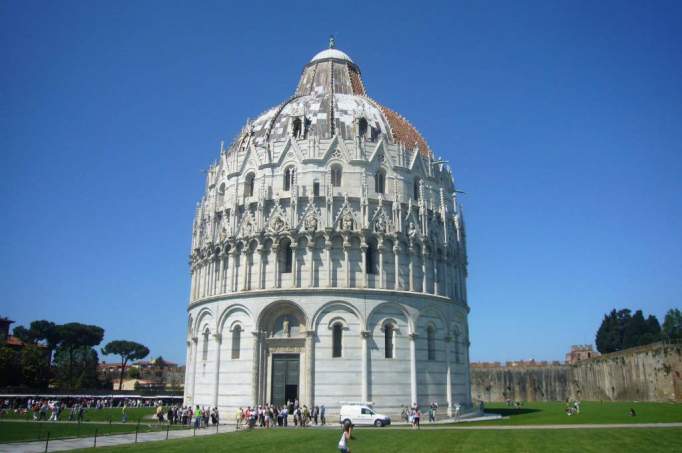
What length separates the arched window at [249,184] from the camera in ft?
164

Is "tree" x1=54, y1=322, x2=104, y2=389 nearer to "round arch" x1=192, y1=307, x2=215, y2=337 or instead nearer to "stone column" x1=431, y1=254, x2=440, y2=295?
"round arch" x1=192, y1=307, x2=215, y2=337

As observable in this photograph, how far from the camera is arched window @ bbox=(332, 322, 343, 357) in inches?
1692

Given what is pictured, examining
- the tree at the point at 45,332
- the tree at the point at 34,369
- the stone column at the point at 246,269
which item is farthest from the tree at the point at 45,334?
the stone column at the point at 246,269

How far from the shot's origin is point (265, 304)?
44250 mm

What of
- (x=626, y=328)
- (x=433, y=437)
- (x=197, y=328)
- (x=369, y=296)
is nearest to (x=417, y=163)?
(x=369, y=296)

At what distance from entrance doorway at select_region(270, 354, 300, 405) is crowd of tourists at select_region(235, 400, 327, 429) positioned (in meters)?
0.99

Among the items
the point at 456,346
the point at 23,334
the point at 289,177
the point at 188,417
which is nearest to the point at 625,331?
the point at 456,346

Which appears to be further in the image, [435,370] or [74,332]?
[74,332]

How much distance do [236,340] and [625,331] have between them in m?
87.1

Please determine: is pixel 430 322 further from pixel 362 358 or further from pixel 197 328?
pixel 197 328

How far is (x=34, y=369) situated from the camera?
75500 mm

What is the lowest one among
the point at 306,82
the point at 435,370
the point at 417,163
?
the point at 435,370

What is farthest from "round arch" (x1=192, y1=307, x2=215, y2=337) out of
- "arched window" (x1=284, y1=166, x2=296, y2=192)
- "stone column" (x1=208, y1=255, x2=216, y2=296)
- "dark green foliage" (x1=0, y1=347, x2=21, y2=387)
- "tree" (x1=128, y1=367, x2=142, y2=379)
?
"tree" (x1=128, y1=367, x2=142, y2=379)

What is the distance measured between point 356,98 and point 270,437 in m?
35.3
